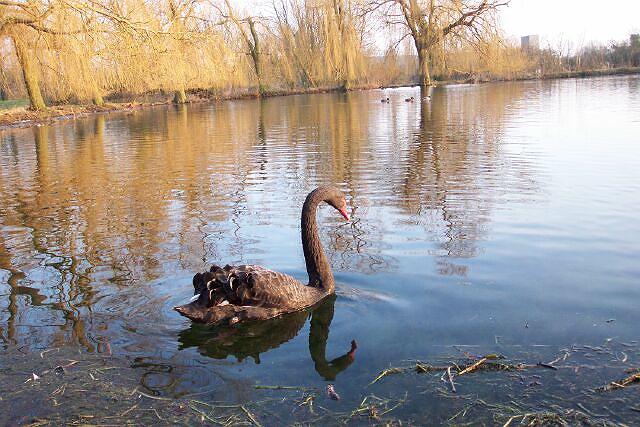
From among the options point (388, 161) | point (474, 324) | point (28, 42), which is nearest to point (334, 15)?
point (28, 42)

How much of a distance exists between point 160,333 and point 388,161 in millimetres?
7172

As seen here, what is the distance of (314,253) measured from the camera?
15.4 feet

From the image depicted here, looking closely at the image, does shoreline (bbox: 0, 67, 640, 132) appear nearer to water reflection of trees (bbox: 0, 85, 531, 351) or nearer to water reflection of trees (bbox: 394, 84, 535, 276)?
water reflection of trees (bbox: 0, 85, 531, 351)

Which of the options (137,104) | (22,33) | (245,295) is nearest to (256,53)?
(137,104)

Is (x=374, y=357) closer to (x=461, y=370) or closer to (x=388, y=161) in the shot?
(x=461, y=370)

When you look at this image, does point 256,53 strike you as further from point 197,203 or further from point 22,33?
point 197,203

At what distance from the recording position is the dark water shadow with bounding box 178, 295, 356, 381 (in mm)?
3688

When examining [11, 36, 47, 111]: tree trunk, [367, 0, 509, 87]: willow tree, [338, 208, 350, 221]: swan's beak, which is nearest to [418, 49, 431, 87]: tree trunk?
[367, 0, 509, 87]: willow tree

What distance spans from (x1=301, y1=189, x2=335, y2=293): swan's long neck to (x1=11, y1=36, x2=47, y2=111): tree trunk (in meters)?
21.6

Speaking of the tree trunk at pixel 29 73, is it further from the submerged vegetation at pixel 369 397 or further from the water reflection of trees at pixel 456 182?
the submerged vegetation at pixel 369 397

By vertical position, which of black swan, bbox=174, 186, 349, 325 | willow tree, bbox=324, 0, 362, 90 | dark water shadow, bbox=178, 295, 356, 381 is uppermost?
willow tree, bbox=324, 0, 362, 90

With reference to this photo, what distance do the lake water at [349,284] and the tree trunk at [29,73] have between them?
1366 cm

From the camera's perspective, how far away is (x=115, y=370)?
352 centimetres

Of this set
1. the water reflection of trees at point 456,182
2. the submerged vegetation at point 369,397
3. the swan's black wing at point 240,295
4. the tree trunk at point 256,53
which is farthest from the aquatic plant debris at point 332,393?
the tree trunk at point 256,53
